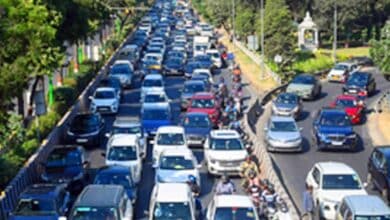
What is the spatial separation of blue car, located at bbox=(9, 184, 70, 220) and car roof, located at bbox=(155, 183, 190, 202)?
9.10 feet

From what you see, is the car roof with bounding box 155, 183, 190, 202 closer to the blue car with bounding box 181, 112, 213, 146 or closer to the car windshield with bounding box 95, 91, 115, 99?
the blue car with bounding box 181, 112, 213, 146

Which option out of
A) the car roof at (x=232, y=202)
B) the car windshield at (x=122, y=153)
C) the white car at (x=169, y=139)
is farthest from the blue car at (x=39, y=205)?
the white car at (x=169, y=139)

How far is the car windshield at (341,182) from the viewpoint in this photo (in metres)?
24.9

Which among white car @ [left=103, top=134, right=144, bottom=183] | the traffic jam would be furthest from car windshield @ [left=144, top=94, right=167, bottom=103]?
white car @ [left=103, top=134, right=144, bottom=183]

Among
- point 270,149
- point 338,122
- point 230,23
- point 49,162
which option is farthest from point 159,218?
point 230,23

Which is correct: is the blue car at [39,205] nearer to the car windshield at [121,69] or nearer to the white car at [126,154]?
the white car at [126,154]

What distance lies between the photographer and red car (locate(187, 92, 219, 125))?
39.6 metres

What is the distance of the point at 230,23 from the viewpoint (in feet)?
333

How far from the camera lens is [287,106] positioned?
43.2 m

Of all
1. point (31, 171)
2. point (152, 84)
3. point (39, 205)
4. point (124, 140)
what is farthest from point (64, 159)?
point (152, 84)

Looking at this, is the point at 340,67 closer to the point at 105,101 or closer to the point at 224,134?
the point at 105,101

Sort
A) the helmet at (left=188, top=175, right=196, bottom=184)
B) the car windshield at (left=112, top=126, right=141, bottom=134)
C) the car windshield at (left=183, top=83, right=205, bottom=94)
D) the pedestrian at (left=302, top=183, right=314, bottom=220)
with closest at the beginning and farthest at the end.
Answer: the pedestrian at (left=302, top=183, right=314, bottom=220)
the helmet at (left=188, top=175, right=196, bottom=184)
the car windshield at (left=112, top=126, right=141, bottom=134)
the car windshield at (left=183, top=83, right=205, bottom=94)

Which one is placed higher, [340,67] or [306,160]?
[306,160]

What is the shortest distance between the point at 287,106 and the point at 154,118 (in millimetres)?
8983
